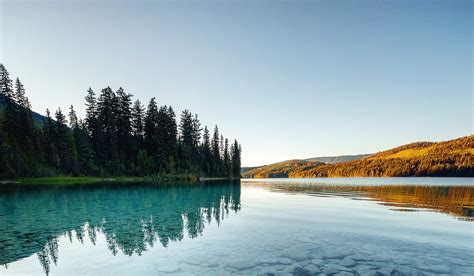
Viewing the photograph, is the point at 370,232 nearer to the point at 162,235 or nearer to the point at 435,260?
the point at 435,260

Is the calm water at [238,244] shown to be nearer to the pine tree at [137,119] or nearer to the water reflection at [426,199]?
the water reflection at [426,199]

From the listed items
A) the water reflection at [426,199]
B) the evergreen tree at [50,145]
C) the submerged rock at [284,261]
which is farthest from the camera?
the evergreen tree at [50,145]

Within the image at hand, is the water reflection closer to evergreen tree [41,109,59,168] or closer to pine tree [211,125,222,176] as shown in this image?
evergreen tree [41,109,59,168]

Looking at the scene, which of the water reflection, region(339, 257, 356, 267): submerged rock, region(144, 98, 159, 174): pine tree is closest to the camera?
region(339, 257, 356, 267): submerged rock

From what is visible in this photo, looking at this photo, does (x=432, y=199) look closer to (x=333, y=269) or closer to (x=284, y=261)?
(x=333, y=269)

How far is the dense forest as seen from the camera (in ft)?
209

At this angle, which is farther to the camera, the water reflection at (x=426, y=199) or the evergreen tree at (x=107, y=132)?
the evergreen tree at (x=107, y=132)

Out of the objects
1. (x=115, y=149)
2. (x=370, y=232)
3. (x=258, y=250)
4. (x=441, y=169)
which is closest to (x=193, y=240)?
(x=258, y=250)

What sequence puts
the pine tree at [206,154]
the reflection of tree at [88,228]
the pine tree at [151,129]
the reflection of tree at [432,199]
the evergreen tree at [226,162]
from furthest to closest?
the evergreen tree at [226,162]
the pine tree at [206,154]
the pine tree at [151,129]
the reflection of tree at [432,199]
the reflection of tree at [88,228]

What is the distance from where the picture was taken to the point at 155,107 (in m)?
92.4

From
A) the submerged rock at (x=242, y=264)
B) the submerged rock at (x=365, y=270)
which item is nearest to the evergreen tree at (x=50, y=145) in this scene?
the submerged rock at (x=242, y=264)

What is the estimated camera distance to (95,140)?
261 feet

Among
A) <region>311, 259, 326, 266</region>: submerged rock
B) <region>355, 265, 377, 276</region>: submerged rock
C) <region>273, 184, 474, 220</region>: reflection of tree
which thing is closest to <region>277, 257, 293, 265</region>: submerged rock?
<region>311, 259, 326, 266</region>: submerged rock

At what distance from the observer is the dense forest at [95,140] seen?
2510 inches
